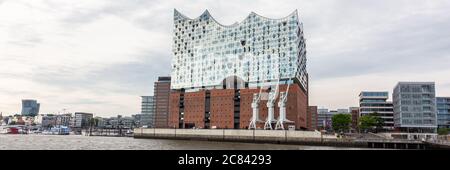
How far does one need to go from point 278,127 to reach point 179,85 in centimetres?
5450

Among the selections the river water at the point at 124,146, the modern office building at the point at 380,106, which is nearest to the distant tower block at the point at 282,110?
the river water at the point at 124,146

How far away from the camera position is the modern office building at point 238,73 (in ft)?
472

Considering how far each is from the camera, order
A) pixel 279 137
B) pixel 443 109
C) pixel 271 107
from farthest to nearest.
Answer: pixel 443 109 < pixel 271 107 < pixel 279 137

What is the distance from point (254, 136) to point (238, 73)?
37.9 meters

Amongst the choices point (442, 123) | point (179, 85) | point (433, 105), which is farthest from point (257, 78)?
point (442, 123)

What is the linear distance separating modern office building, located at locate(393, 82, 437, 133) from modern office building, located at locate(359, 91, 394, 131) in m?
20.1

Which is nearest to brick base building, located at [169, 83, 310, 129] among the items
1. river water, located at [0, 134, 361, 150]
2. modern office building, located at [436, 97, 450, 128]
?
river water, located at [0, 134, 361, 150]

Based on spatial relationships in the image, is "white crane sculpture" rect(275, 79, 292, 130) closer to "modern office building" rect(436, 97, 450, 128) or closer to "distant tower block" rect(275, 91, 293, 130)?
"distant tower block" rect(275, 91, 293, 130)

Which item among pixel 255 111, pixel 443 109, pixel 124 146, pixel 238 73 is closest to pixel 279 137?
pixel 255 111

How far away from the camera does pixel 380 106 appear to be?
197000 millimetres

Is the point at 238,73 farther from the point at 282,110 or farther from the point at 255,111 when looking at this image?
the point at 282,110

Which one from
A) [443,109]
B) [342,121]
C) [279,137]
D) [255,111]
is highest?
[443,109]

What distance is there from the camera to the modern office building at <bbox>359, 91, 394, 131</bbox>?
641 ft
